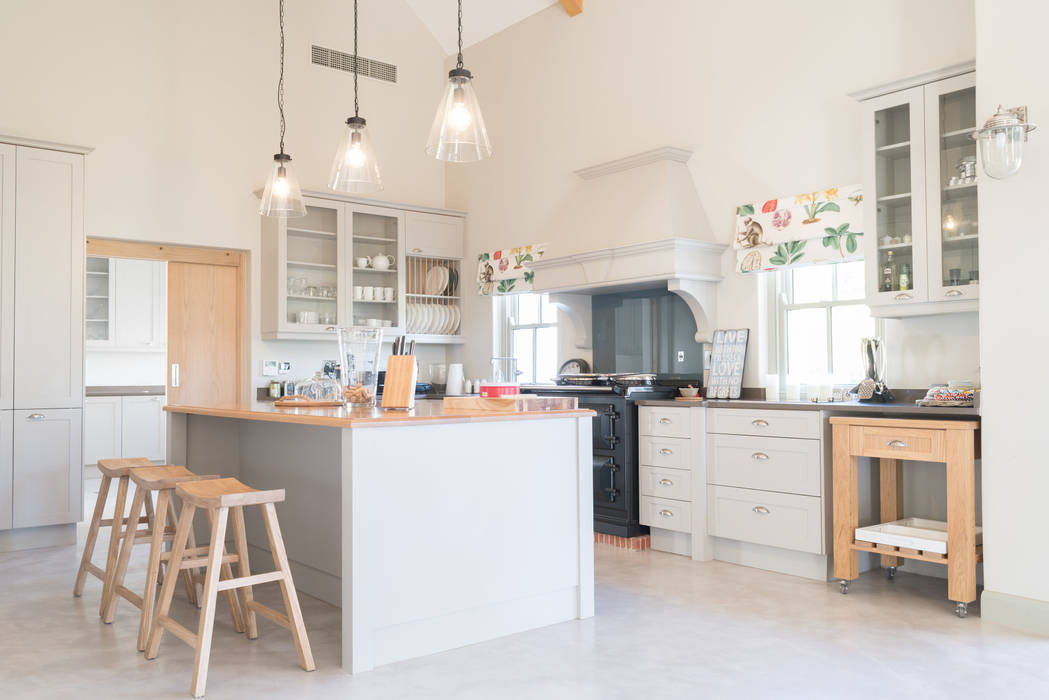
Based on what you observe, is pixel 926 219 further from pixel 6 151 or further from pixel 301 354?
pixel 6 151

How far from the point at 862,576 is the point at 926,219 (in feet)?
5.80

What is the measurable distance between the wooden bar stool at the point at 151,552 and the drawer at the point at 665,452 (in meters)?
2.39

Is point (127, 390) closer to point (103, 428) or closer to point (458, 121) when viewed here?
point (103, 428)

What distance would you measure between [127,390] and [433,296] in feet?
10.9

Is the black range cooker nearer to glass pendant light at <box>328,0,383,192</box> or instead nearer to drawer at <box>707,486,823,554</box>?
drawer at <box>707,486,823,554</box>

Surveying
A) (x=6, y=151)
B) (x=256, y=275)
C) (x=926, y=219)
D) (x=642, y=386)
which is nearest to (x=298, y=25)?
(x=256, y=275)

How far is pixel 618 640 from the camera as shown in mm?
3199

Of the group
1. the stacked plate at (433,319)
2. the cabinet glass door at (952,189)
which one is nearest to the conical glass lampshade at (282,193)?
the stacked plate at (433,319)

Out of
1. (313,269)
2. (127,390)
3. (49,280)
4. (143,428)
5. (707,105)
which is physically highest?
(707,105)

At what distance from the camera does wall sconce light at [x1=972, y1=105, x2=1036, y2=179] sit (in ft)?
10.7

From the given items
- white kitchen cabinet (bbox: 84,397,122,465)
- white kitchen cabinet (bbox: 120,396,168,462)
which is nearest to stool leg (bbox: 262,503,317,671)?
white kitchen cabinet (bbox: 120,396,168,462)

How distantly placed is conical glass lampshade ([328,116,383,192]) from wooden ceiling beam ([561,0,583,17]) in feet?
9.61

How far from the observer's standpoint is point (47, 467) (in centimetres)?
502

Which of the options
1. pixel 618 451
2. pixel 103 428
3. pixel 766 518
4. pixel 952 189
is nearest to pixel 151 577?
pixel 618 451
